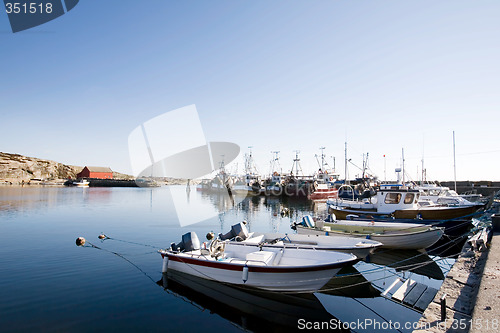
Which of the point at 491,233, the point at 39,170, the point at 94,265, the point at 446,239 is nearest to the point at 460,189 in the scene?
the point at 446,239

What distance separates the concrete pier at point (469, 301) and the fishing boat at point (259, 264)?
324 centimetres

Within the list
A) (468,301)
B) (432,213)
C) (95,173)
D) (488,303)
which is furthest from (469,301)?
(95,173)

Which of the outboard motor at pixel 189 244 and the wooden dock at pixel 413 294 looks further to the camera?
the outboard motor at pixel 189 244

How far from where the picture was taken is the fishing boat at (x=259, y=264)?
10.4 metres

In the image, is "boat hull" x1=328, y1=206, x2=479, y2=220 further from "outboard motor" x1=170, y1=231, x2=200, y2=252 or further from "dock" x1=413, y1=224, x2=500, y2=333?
"outboard motor" x1=170, y1=231, x2=200, y2=252

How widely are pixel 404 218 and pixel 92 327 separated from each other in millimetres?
21058

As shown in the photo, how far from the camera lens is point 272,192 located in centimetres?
7775

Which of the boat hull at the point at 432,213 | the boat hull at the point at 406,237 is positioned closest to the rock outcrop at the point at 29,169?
the boat hull at the point at 406,237

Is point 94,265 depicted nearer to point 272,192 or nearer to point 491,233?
point 491,233

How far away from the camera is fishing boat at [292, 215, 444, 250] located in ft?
54.5

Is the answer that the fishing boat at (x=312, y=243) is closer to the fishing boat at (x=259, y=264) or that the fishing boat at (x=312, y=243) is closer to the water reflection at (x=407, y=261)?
the fishing boat at (x=259, y=264)

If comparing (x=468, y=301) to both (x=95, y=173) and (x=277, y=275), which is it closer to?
(x=277, y=275)

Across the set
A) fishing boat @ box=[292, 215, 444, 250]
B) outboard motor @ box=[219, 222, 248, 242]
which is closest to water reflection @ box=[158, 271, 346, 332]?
outboard motor @ box=[219, 222, 248, 242]

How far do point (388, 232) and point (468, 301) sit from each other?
10889mm
